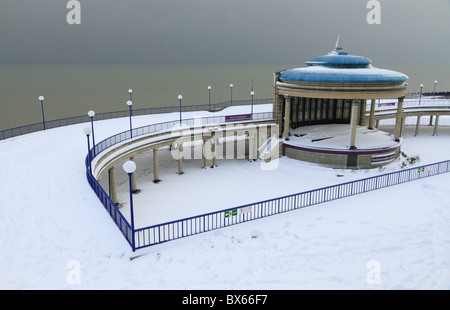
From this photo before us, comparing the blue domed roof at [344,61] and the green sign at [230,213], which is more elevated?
the blue domed roof at [344,61]

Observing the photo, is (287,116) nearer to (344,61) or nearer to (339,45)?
(344,61)

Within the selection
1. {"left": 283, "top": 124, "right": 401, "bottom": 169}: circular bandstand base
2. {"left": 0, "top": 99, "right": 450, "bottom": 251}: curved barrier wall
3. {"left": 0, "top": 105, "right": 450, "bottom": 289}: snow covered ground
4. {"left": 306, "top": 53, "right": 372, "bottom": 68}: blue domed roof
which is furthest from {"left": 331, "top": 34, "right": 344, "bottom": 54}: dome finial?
{"left": 0, "top": 105, "right": 450, "bottom": 289}: snow covered ground

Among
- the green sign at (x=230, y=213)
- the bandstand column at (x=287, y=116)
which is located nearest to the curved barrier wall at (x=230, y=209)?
the green sign at (x=230, y=213)

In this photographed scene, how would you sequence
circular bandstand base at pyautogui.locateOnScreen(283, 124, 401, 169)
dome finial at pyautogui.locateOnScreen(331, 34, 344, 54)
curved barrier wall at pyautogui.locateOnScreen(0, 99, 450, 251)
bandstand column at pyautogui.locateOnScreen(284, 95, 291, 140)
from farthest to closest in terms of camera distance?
dome finial at pyautogui.locateOnScreen(331, 34, 344, 54)
bandstand column at pyautogui.locateOnScreen(284, 95, 291, 140)
circular bandstand base at pyautogui.locateOnScreen(283, 124, 401, 169)
curved barrier wall at pyautogui.locateOnScreen(0, 99, 450, 251)

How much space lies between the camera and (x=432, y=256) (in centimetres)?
1434

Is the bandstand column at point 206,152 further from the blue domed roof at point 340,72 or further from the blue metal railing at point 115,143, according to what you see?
the blue domed roof at point 340,72

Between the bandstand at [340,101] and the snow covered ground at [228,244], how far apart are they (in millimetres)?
9175

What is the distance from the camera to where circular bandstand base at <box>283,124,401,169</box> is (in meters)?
31.5

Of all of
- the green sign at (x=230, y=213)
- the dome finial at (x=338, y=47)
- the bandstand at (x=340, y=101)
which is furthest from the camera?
the dome finial at (x=338, y=47)

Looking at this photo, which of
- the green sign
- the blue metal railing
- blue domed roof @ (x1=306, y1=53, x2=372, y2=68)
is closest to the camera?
the blue metal railing

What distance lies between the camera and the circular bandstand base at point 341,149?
31547 mm

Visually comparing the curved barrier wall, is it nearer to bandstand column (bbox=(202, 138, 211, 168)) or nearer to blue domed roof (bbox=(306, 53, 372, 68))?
bandstand column (bbox=(202, 138, 211, 168))
